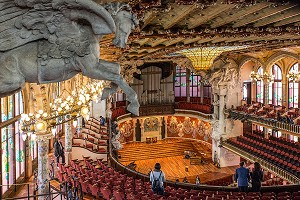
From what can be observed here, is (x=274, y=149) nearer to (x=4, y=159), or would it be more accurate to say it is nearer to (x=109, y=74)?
(x=4, y=159)

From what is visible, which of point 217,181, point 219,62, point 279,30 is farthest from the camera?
point 219,62

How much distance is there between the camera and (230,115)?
27781 mm

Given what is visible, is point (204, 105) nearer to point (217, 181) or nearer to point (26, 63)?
point (217, 181)

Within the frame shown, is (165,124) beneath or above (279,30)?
beneath

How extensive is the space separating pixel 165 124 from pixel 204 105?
4786 millimetres

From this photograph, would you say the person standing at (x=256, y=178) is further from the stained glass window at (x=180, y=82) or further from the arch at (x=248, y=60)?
the stained glass window at (x=180, y=82)

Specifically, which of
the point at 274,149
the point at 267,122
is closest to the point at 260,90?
the point at 267,122

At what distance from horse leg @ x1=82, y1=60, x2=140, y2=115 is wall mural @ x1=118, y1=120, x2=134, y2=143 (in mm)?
29420

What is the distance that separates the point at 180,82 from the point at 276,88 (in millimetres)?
9467

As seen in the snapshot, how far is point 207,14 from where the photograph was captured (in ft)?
28.0

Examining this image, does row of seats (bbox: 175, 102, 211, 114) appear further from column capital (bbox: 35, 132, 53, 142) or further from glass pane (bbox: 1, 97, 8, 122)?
column capital (bbox: 35, 132, 53, 142)

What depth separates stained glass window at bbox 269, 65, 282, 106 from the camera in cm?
2771

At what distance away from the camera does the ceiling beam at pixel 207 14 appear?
762cm

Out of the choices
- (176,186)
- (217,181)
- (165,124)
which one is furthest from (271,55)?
(176,186)
